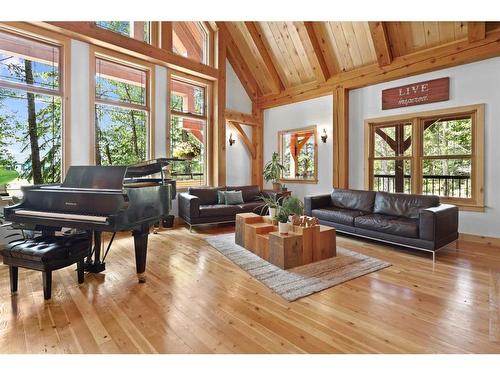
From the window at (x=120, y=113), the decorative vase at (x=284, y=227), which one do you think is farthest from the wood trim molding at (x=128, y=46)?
the decorative vase at (x=284, y=227)

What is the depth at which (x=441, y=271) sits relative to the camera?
3074mm

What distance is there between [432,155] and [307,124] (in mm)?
2748

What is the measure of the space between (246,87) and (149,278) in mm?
6063

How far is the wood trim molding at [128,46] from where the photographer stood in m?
4.33

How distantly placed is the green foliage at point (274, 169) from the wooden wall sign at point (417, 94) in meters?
2.66

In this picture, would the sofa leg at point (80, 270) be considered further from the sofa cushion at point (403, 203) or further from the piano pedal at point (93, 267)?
the sofa cushion at point (403, 203)

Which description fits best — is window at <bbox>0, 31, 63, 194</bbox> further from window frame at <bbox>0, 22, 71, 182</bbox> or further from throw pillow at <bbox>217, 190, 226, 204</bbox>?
throw pillow at <bbox>217, 190, 226, 204</bbox>

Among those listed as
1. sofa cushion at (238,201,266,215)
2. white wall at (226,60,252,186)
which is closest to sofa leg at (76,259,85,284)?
sofa cushion at (238,201,266,215)

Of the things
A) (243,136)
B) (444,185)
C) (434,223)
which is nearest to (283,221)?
(434,223)

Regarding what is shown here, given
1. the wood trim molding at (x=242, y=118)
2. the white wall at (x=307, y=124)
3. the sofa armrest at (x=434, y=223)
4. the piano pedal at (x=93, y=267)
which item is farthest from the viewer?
the wood trim molding at (x=242, y=118)

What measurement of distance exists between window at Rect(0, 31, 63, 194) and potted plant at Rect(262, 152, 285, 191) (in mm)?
4449
